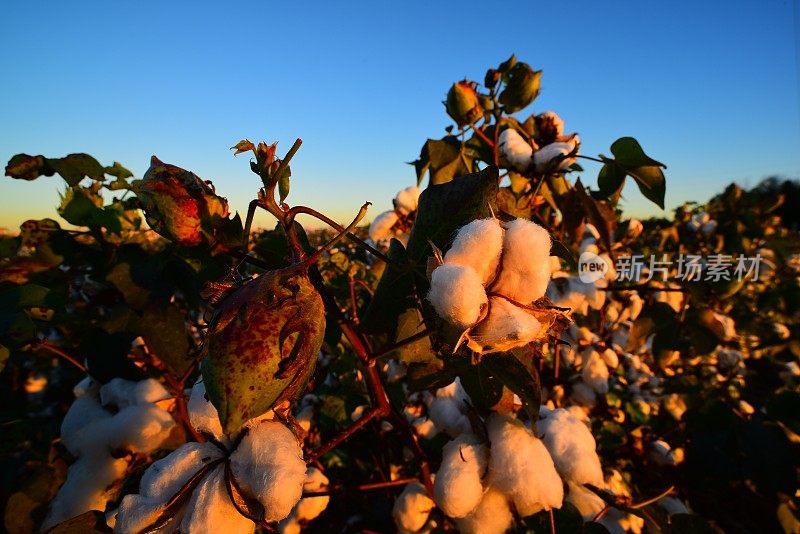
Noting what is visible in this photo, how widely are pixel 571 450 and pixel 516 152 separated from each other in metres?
0.77

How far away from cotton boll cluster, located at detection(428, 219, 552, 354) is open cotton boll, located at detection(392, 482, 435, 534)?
77 centimetres

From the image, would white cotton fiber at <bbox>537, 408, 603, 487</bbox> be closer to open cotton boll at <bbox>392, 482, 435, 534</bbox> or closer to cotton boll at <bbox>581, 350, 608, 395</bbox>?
open cotton boll at <bbox>392, 482, 435, 534</bbox>

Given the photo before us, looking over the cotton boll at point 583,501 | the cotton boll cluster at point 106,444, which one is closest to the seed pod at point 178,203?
the cotton boll cluster at point 106,444

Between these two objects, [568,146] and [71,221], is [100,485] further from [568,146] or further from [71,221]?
[568,146]

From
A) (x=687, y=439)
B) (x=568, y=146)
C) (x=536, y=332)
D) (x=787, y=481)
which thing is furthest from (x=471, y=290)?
(x=687, y=439)

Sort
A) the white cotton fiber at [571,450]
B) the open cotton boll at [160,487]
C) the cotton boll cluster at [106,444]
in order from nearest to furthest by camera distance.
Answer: the open cotton boll at [160,487] → the white cotton fiber at [571,450] → the cotton boll cluster at [106,444]

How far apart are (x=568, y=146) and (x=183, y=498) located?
1179 mm

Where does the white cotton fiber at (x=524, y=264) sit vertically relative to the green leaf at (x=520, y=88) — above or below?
below

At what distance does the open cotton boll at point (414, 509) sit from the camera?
45.4 inches

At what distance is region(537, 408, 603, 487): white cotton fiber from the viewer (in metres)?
0.94

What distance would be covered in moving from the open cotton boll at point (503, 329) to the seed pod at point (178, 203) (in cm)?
47

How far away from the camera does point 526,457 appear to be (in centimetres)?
85

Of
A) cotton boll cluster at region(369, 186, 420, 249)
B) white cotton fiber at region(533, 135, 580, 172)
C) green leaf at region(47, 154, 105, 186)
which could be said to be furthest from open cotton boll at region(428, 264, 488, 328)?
green leaf at region(47, 154, 105, 186)

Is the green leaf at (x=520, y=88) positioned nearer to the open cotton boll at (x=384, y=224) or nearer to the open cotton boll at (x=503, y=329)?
the open cotton boll at (x=384, y=224)
